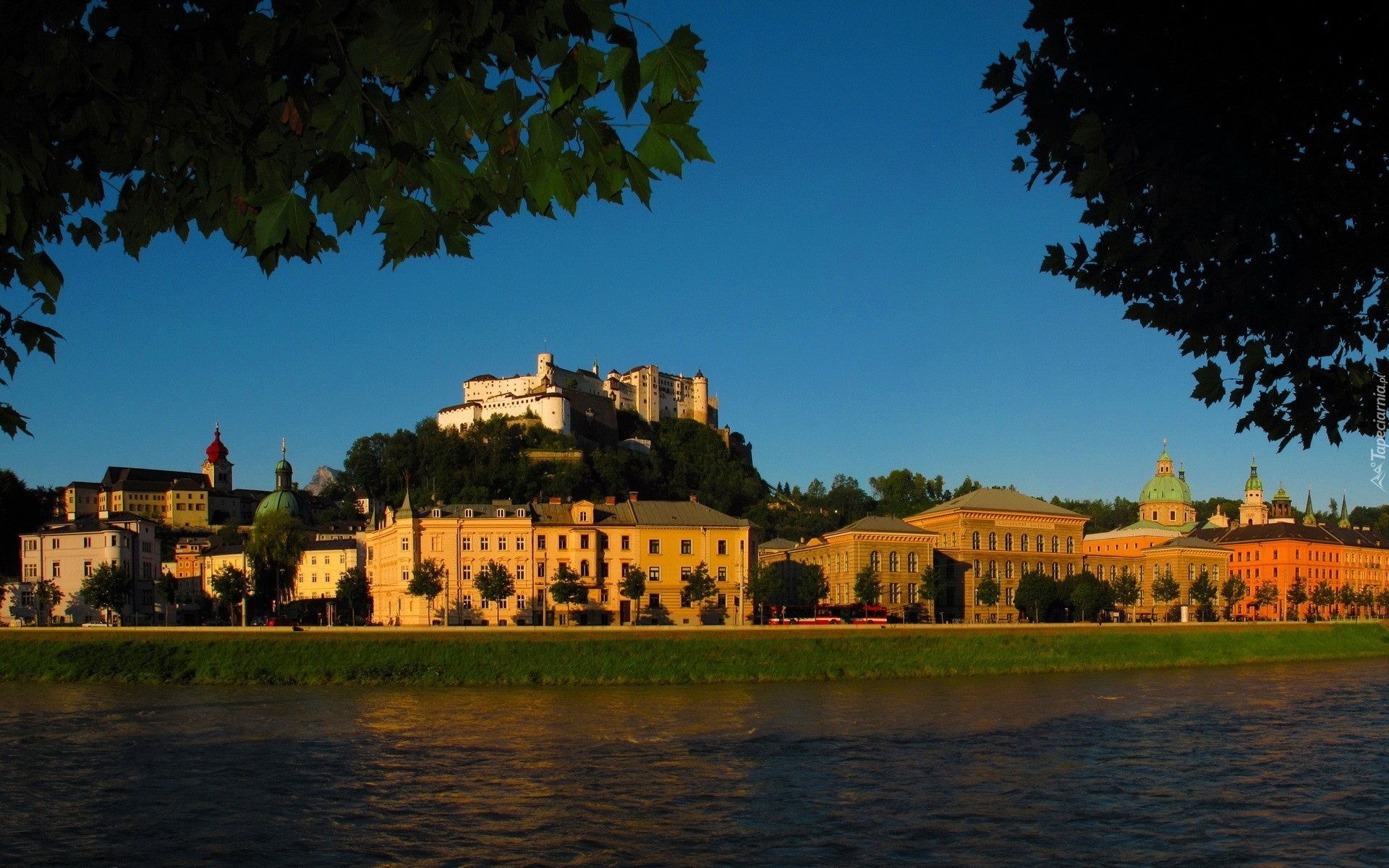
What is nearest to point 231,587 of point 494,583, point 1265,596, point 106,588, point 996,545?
point 106,588

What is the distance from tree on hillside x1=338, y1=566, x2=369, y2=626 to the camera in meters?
72.9

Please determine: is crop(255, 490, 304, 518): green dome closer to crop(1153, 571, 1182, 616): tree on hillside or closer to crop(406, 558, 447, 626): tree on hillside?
crop(406, 558, 447, 626): tree on hillside

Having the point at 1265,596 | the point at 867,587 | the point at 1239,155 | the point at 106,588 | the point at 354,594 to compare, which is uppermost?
the point at 1239,155

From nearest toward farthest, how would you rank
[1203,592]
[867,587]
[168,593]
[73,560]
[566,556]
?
[566,556], [867,587], [73,560], [168,593], [1203,592]

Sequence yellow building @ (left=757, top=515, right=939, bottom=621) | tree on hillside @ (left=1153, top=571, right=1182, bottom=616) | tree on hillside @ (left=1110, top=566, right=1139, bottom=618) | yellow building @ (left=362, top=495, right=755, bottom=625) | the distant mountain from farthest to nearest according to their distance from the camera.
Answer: the distant mountain
tree on hillside @ (left=1153, top=571, right=1182, bottom=616)
tree on hillside @ (left=1110, top=566, right=1139, bottom=618)
yellow building @ (left=757, top=515, right=939, bottom=621)
yellow building @ (left=362, top=495, right=755, bottom=625)

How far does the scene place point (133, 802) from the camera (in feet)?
67.8

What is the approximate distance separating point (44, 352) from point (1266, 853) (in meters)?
16.8

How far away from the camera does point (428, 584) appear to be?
63.3 metres

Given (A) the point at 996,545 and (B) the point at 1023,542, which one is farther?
(B) the point at 1023,542

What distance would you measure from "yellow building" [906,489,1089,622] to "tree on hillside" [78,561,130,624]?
156 feet

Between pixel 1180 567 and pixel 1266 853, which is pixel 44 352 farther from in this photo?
pixel 1180 567

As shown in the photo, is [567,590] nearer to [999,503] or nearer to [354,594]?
[354,594]

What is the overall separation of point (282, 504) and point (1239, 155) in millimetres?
98174

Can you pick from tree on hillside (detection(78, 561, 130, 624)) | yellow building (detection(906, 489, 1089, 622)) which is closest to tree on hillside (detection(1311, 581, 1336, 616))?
yellow building (detection(906, 489, 1089, 622))
